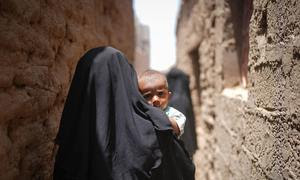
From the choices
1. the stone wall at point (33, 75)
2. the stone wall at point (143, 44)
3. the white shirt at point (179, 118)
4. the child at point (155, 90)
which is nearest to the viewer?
the stone wall at point (33, 75)

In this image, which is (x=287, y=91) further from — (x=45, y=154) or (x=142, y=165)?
(x=45, y=154)

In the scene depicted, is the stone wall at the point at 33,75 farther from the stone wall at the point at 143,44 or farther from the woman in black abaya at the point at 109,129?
the stone wall at the point at 143,44

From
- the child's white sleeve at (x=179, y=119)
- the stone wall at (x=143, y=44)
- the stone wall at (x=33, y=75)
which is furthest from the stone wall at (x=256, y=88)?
the stone wall at (x=143, y=44)

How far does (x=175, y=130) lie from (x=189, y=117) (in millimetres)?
2981

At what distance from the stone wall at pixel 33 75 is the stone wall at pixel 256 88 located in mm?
1301

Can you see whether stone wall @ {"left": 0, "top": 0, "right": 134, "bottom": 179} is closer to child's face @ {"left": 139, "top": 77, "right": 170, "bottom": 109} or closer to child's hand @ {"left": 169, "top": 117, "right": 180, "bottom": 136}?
child's face @ {"left": 139, "top": 77, "right": 170, "bottom": 109}

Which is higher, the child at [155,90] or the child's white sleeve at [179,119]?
the child at [155,90]

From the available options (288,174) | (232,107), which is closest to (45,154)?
(288,174)

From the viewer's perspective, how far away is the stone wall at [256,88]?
1743 millimetres

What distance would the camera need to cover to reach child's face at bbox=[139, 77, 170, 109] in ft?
6.51

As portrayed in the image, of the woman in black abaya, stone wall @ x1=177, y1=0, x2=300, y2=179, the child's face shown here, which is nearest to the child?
the child's face

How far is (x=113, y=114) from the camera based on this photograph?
170cm

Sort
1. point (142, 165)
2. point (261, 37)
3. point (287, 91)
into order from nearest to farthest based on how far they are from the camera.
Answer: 1. point (142, 165)
2. point (287, 91)
3. point (261, 37)

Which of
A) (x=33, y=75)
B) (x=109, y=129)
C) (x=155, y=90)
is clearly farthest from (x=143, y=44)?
(x=109, y=129)
